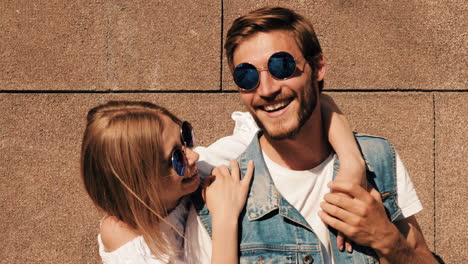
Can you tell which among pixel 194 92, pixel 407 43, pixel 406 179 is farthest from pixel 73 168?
pixel 407 43

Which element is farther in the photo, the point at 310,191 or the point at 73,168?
the point at 73,168

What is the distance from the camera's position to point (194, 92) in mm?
3189

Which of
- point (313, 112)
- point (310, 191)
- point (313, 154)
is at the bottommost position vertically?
point (310, 191)

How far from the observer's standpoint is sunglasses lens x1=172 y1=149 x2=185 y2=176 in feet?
6.39

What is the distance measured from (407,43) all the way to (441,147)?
916 mm

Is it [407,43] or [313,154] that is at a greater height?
[407,43]

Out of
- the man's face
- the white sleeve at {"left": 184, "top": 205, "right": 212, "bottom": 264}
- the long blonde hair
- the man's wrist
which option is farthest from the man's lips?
the man's wrist

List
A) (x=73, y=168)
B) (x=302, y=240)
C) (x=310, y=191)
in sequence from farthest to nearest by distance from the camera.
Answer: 1. (x=73, y=168)
2. (x=310, y=191)
3. (x=302, y=240)

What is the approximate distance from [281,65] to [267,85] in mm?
122

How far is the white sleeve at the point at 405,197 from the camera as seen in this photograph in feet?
7.14

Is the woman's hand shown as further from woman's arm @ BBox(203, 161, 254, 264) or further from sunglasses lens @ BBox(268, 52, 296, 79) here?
sunglasses lens @ BBox(268, 52, 296, 79)

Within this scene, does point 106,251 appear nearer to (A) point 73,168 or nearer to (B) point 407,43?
(A) point 73,168

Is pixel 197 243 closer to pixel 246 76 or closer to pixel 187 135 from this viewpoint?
pixel 187 135

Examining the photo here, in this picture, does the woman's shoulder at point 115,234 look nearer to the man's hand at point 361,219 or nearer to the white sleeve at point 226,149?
the white sleeve at point 226,149
